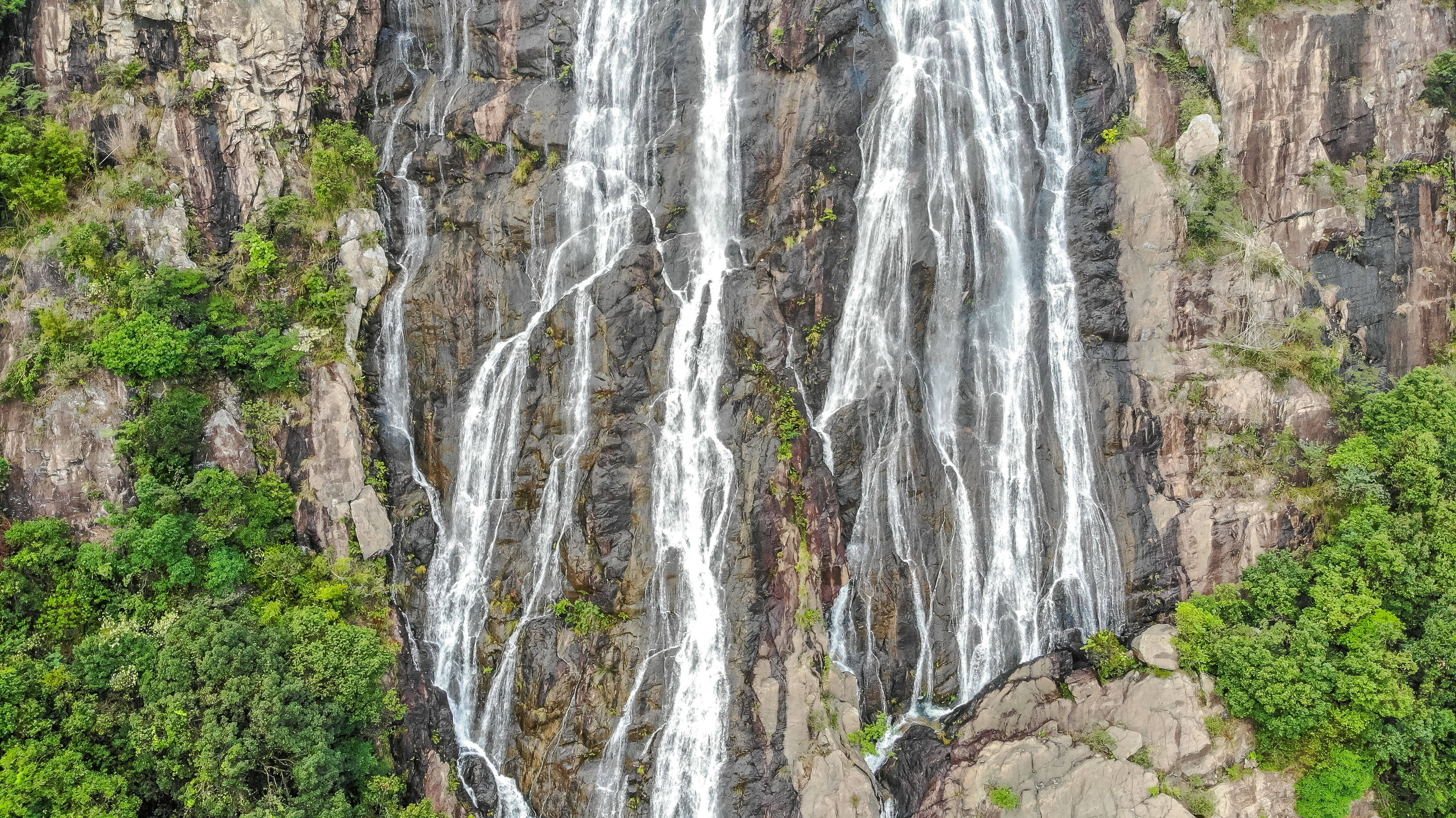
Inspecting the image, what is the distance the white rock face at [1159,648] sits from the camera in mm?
16219

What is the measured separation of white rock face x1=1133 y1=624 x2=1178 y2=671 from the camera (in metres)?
16.2

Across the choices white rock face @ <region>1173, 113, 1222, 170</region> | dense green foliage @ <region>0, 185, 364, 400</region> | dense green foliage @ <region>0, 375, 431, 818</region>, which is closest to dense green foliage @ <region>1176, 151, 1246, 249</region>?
white rock face @ <region>1173, 113, 1222, 170</region>

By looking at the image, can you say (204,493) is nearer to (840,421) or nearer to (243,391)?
(243,391)

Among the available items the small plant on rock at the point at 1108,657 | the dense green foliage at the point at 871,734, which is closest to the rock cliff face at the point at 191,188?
the dense green foliage at the point at 871,734

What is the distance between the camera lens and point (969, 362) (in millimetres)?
18938

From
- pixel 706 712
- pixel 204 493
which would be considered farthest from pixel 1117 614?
pixel 204 493

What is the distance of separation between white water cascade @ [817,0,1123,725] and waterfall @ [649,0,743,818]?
2920 mm

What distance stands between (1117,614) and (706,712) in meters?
9.85

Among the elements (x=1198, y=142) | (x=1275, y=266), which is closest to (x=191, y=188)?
(x=1198, y=142)

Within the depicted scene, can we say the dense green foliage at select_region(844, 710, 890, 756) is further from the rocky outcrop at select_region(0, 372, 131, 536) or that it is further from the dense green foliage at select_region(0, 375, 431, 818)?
the rocky outcrop at select_region(0, 372, 131, 536)

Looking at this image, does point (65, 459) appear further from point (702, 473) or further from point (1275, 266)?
point (1275, 266)

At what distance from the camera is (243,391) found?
18.1 meters

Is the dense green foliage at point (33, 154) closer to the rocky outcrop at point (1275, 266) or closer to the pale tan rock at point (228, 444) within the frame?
the pale tan rock at point (228, 444)

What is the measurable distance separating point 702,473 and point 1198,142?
14603 mm
